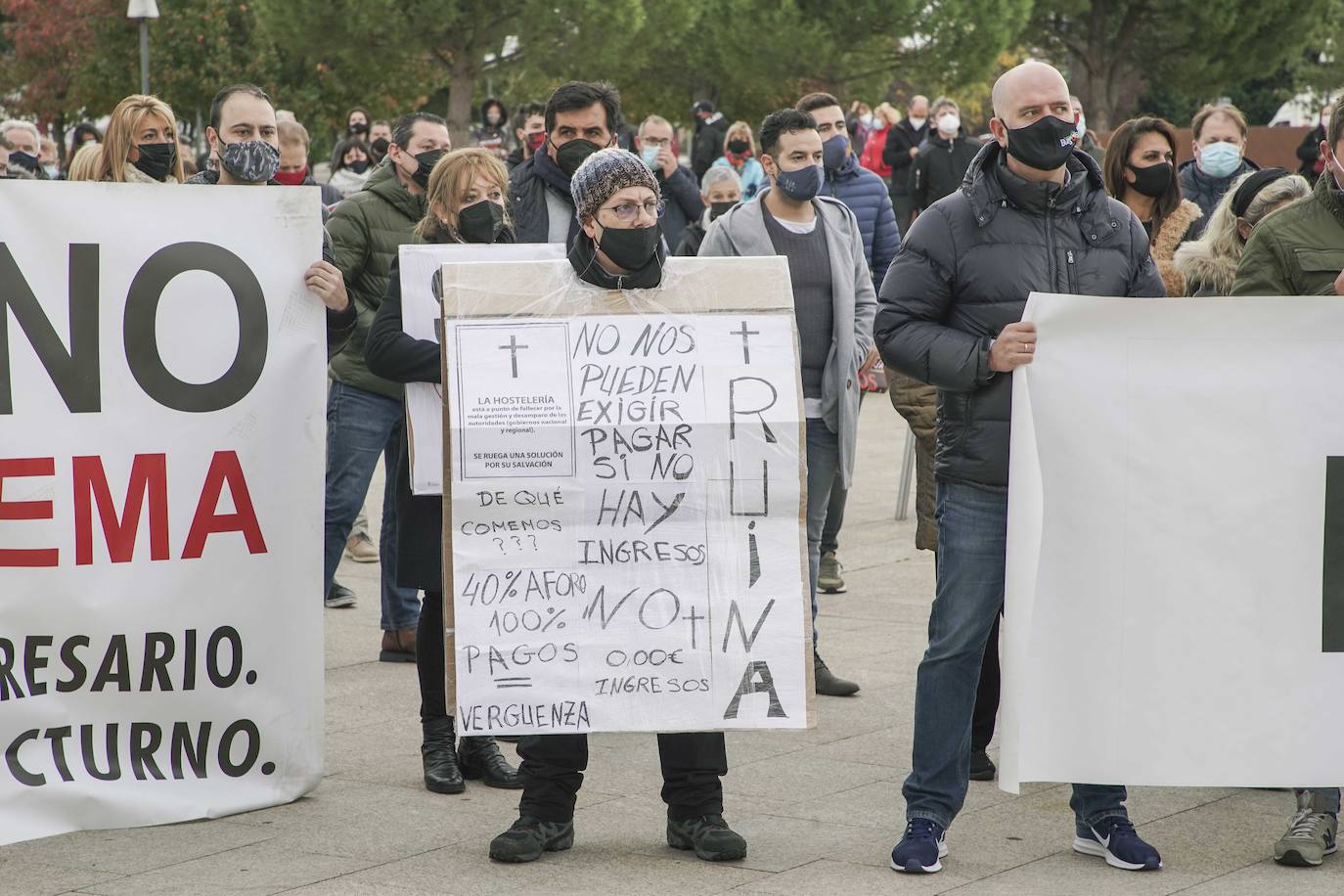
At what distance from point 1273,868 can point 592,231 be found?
7.56 ft

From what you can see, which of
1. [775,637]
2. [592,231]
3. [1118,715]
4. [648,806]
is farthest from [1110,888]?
[592,231]

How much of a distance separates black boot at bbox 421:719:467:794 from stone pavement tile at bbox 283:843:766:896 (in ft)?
1.96

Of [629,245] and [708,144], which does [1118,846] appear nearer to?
[629,245]

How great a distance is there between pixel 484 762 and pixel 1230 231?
9.15 feet

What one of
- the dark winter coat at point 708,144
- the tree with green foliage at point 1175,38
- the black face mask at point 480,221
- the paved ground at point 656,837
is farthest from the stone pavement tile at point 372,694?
the tree with green foliage at point 1175,38

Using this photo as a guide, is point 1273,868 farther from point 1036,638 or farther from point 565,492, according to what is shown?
point 565,492

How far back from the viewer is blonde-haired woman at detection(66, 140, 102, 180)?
6.47 meters

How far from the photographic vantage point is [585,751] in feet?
16.2

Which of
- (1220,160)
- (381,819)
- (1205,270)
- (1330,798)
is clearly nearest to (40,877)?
(381,819)

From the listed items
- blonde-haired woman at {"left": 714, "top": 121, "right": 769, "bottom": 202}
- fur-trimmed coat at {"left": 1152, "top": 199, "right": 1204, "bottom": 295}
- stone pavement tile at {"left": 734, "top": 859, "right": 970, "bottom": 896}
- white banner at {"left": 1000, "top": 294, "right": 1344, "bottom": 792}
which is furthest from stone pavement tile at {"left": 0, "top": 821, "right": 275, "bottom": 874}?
blonde-haired woman at {"left": 714, "top": 121, "right": 769, "bottom": 202}

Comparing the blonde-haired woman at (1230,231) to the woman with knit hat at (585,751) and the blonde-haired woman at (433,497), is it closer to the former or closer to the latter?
the woman with knit hat at (585,751)

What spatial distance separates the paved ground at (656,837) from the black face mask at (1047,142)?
67.8 inches

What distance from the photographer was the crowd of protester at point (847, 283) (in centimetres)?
473

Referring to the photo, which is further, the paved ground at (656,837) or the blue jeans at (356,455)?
the blue jeans at (356,455)
